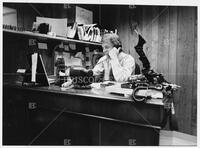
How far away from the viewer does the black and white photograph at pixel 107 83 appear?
3.07 ft

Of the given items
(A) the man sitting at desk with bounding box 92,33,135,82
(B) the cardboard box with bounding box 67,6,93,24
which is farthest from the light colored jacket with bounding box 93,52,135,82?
(B) the cardboard box with bounding box 67,6,93,24

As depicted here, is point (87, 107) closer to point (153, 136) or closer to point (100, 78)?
point (153, 136)

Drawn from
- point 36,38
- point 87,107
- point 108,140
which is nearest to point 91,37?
point 36,38

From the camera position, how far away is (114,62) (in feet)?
5.17

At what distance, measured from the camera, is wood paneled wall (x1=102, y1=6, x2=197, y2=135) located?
1230 mm

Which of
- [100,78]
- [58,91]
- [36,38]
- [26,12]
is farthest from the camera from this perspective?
[100,78]

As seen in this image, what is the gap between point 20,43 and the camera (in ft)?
4.19

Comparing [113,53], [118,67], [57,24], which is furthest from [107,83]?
[57,24]

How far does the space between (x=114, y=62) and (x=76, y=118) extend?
0.70 meters

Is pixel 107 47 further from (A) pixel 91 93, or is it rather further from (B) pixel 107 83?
(A) pixel 91 93

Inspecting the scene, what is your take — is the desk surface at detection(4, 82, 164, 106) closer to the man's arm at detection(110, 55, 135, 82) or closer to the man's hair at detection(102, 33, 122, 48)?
the man's arm at detection(110, 55, 135, 82)

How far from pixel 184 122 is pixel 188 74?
14.7 inches

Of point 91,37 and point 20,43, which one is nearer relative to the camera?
point 20,43

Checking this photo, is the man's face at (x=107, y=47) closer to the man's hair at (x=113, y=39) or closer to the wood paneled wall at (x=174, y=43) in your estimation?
the man's hair at (x=113, y=39)
